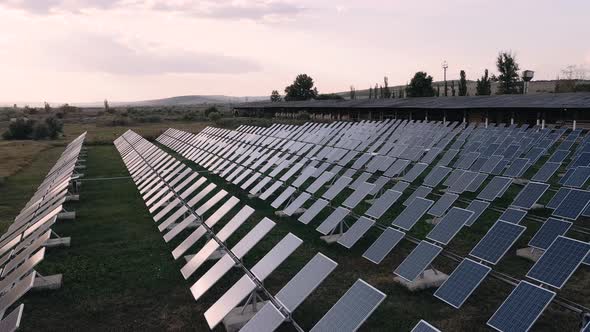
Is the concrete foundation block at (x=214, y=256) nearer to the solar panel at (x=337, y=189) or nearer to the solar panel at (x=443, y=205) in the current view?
the solar panel at (x=337, y=189)

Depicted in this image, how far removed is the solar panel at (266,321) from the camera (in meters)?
6.11

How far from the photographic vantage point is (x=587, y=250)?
22.9 ft

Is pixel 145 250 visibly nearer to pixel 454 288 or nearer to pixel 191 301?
pixel 191 301

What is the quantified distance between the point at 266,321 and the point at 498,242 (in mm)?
4894

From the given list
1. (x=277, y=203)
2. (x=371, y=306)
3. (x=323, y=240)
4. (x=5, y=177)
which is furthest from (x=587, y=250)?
(x=5, y=177)

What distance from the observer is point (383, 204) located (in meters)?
11.2

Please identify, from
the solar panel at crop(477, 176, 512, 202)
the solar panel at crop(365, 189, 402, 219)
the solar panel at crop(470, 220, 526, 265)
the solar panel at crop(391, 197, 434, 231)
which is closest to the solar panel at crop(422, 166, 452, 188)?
the solar panel at crop(477, 176, 512, 202)

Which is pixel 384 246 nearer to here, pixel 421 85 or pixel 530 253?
pixel 530 253

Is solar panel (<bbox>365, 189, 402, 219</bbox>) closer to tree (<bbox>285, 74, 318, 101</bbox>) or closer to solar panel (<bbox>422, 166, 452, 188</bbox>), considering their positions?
solar panel (<bbox>422, 166, 452, 188</bbox>)

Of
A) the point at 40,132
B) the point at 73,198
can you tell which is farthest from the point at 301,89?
the point at 73,198

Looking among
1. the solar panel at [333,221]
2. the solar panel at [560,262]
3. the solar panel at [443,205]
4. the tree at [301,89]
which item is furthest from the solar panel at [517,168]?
the tree at [301,89]

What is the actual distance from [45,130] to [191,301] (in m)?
45.3

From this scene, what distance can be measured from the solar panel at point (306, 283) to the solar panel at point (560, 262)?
11.7 ft

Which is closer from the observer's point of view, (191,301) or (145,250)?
(191,301)
